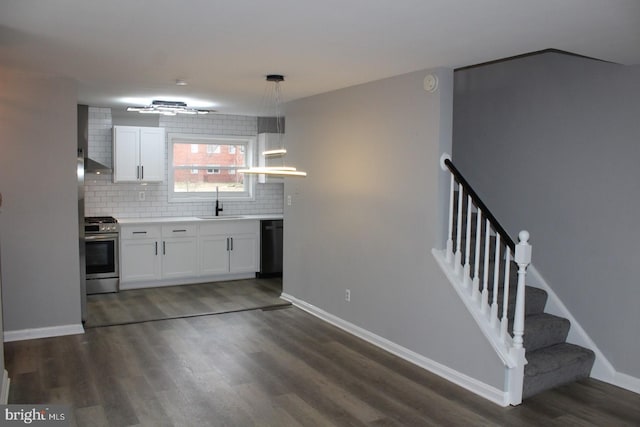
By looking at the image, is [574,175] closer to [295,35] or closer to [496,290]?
[496,290]

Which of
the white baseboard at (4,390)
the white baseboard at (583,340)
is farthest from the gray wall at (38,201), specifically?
the white baseboard at (583,340)

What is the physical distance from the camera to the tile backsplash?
279 inches

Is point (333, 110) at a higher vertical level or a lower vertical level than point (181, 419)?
higher

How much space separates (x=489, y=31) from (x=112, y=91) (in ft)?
13.4

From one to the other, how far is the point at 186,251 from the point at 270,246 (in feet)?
3.98

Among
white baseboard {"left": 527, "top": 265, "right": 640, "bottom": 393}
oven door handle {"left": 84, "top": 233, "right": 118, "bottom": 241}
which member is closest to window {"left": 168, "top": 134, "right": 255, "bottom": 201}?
oven door handle {"left": 84, "top": 233, "right": 118, "bottom": 241}

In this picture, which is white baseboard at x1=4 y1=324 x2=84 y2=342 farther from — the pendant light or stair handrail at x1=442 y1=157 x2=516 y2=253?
stair handrail at x1=442 y1=157 x2=516 y2=253

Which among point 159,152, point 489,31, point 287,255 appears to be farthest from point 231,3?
point 159,152

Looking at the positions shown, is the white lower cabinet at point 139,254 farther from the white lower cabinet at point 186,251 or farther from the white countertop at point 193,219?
the white countertop at point 193,219

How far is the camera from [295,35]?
329cm

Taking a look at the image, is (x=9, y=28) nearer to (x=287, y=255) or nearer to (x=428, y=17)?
(x=428, y=17)

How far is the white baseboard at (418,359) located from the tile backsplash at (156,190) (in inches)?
104

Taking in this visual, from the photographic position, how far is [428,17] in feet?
9.37

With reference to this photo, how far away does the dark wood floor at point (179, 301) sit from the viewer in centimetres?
570
